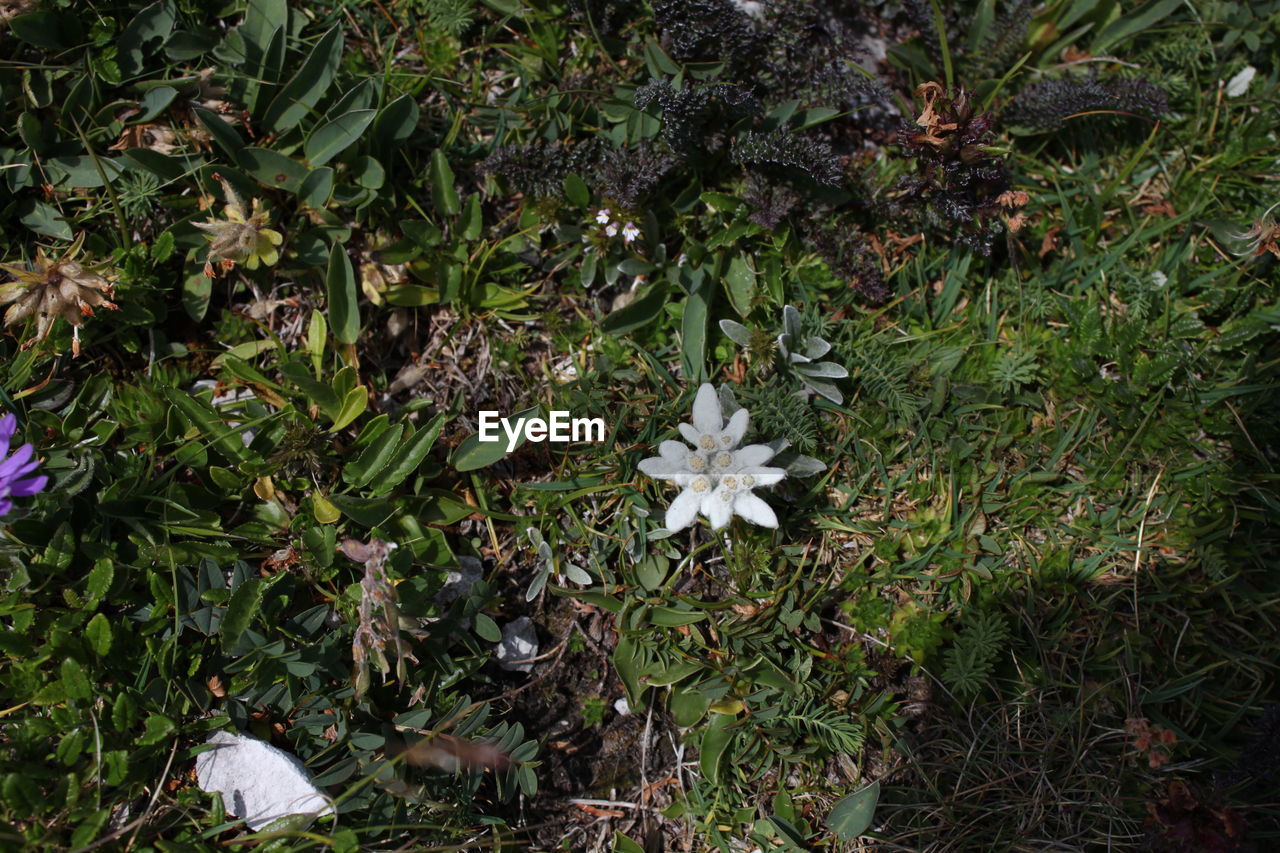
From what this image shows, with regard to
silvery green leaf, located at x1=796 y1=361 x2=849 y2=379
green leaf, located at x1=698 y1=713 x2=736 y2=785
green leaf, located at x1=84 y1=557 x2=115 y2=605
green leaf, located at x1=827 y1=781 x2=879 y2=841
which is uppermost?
silvery green leaf, located at x1=796 y1=361 x2=849 y2=379

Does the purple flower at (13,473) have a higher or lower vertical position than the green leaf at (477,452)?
higher

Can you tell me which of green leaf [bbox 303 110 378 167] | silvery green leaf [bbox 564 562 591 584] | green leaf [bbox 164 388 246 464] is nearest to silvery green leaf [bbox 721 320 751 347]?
silvery green leaf [bbox 564 562 591 584]

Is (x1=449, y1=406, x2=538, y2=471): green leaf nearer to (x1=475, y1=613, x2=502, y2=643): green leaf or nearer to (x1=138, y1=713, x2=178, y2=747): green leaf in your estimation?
(x1=475, y1=613, x2=502, y2=643): green leaf

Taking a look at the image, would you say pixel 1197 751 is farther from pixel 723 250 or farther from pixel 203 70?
pixel 203 70

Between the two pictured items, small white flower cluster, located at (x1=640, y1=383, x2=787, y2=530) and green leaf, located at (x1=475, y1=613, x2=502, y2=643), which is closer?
small white flower cluster, located at (x1=640, y1=383, x2=787, y2=530)

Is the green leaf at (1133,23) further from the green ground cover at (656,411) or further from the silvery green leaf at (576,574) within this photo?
the silvery green leaf at (576,574)

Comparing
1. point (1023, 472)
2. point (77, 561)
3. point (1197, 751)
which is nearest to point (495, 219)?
point (77, 561)

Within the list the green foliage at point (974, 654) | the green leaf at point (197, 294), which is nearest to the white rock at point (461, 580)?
the green leaf at point (197, 294)
